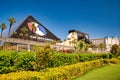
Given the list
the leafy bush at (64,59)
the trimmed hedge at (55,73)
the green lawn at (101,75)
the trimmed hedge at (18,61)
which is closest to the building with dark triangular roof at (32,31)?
the leafy bush at (64,59)

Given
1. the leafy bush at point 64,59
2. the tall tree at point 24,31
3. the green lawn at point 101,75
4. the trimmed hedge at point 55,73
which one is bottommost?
the green lawn at point 101,75

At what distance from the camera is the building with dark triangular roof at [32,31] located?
61597 millimetres

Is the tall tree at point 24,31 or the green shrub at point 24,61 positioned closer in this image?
the green shrub at point 24,61

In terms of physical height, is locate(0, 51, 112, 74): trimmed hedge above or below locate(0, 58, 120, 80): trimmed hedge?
above

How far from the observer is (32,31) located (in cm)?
6569

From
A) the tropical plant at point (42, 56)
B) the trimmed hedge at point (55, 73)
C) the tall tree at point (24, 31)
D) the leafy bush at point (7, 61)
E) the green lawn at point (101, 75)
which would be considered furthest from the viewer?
the tall tree at point (24, 31)

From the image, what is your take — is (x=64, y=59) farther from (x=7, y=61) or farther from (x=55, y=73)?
(x=7, y=61)

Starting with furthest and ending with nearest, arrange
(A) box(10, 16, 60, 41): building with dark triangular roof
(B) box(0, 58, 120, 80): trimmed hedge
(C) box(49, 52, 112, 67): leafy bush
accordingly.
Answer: (A) box(10, 16, 60, 41): building with dark triangular roof, (C) box(49, 52, 112, 67): leafy bush, (B) box(0, 58, 120, 80): trimmed hedge

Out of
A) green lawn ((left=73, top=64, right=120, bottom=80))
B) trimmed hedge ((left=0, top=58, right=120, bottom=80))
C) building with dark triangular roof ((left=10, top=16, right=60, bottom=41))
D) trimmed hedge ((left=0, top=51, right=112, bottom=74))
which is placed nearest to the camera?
trimmed hedge ((left=0, top=58, right=120, bottom=80))

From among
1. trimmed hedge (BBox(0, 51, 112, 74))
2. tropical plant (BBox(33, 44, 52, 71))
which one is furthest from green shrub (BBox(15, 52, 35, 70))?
Answer: tropical plant (BBox(33, 44, 52, 71))

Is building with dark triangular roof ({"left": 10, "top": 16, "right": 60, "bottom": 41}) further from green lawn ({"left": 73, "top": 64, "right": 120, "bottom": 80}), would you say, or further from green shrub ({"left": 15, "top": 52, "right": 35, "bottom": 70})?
green shrub ({"left": 15, "top": 52, "right": 35, "bottom": 70})

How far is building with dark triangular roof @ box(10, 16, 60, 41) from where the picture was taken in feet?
202

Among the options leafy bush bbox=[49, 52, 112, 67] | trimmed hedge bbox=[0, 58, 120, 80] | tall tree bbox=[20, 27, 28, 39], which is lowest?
trimmed hedge bbox=[0, 58, 120, 80]

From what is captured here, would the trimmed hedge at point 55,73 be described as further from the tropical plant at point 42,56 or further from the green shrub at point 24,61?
the green shrub at point 24,61
